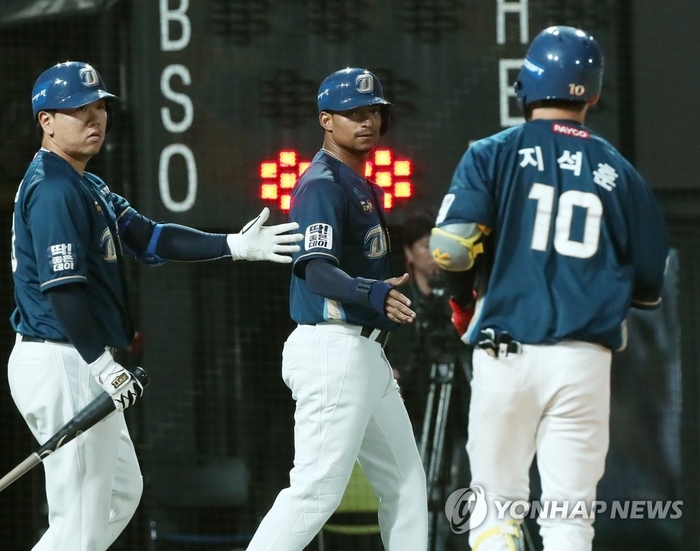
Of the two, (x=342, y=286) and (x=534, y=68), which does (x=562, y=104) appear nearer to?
(x=534, y=68)

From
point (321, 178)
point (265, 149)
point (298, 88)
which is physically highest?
point (298, 88)

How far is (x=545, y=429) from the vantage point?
3037 mm

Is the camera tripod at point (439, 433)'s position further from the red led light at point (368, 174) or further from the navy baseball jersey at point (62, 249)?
the navy baseball jersey at point (62, 249)

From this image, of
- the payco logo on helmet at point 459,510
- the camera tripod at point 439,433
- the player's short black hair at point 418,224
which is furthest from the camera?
the camera tripod at point 439,433

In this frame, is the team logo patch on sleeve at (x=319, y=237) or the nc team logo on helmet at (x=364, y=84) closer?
the team logo patch on sleeve at (x=319, y=237)

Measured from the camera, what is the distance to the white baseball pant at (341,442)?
134 inches

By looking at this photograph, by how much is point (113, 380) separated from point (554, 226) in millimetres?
1197

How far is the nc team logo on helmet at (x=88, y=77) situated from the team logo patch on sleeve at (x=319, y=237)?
739mm

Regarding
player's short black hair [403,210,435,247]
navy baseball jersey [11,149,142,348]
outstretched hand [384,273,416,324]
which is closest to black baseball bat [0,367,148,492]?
navy baseball jersey [11,149,142,348]

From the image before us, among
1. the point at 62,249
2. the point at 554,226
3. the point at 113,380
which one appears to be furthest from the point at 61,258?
the point at 554,226

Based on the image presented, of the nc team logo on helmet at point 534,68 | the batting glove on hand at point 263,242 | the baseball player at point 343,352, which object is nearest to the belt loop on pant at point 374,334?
the baseball player at point 343,352

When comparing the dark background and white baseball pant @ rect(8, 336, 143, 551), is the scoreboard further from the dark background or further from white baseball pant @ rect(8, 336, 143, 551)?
white baseball pant @ rect(8, 336, 143, 551)

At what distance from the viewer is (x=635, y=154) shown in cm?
485

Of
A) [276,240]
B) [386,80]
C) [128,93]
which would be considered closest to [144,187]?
[128,93]
